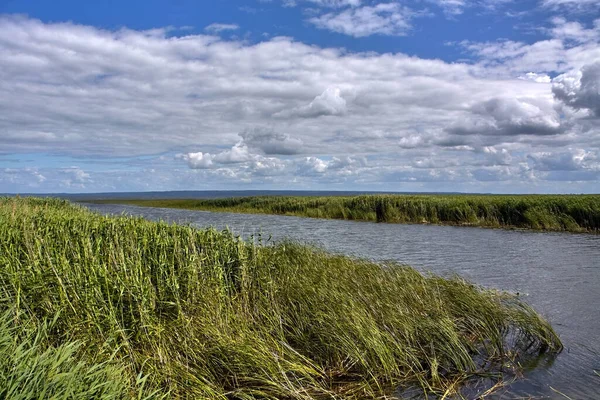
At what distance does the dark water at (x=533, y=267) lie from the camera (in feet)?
26.9

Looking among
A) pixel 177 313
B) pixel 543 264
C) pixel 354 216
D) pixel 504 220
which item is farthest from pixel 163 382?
pixel 354 216

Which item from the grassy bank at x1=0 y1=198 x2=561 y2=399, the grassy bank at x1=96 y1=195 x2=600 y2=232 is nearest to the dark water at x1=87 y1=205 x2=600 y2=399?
the grassy bank at x1=0 y1=198 x2=561 y2=399

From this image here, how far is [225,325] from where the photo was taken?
801 centimetres

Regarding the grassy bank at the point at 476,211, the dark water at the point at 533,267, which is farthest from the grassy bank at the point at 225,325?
the grassy bank at the point at 476,211

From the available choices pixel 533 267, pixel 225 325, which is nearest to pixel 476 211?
pixel 533 267

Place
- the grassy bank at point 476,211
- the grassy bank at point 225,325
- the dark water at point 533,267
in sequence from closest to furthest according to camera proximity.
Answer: the grassy bank at point 225,325, the dark water at point 533,267, the grassy bank at point 476,211

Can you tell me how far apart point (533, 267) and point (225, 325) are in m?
14.2

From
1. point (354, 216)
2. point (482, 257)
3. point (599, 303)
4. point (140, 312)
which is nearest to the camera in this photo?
point (140, 312)

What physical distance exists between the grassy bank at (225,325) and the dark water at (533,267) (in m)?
0.82

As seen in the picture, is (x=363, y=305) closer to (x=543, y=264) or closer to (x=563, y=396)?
(x=563, y=396)

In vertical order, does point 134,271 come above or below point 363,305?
above

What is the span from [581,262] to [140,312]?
1767 centimetres

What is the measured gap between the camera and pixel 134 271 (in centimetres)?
859

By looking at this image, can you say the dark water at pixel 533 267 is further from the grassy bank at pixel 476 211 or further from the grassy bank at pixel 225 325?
the grassy bank at pixel 476 211
